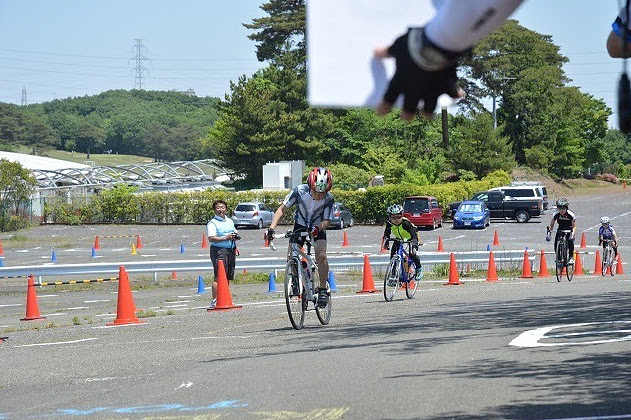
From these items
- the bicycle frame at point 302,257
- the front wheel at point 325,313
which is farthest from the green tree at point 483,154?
the bicycle frame at point 302,257

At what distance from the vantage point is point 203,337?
14.0 m

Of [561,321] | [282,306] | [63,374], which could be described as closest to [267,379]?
[63,374]

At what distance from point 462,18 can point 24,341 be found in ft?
43.5

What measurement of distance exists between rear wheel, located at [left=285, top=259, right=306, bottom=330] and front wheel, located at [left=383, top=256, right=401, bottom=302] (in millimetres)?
5227

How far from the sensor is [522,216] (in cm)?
6016

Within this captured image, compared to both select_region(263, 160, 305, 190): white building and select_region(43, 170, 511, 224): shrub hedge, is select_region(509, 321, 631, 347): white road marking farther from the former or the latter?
select_region(43, 170, 511, 224): shrub hedge

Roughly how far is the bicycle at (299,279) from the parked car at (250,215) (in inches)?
Answer: 1790

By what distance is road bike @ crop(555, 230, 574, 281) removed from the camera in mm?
23938

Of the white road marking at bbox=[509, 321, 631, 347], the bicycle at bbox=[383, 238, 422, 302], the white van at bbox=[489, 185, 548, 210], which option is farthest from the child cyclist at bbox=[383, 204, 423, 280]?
the white van at bbox=[489, 185, 548, 210]

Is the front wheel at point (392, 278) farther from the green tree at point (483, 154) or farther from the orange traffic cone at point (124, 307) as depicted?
the green tree at point (483, 154)

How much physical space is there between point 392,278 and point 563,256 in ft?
22.8

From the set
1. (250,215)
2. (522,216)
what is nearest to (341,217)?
(250,215)

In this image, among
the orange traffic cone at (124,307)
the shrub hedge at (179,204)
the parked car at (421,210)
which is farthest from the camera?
the shrub hedge at (179,204)

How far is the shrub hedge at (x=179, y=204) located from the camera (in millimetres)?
61375
